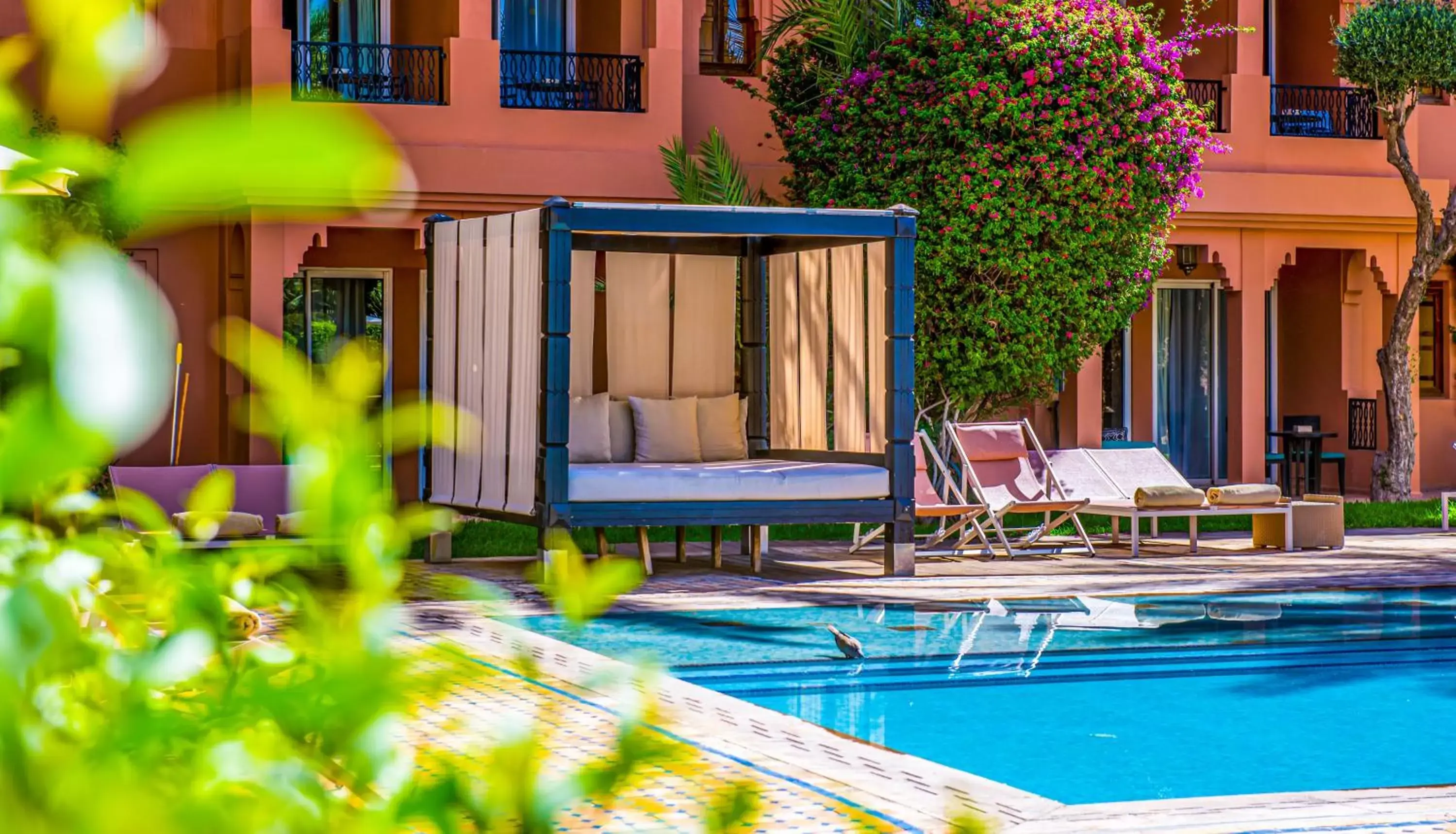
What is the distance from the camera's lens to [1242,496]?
46.4 feet

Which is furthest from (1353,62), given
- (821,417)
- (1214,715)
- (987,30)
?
(1214,715)

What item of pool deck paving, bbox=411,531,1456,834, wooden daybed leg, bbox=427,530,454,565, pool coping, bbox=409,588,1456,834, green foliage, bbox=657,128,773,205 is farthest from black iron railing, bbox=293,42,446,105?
pool coping, bbox=409,588,1456,834

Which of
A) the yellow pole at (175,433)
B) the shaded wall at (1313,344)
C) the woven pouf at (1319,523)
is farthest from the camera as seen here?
the shaded wall at (1313,344)

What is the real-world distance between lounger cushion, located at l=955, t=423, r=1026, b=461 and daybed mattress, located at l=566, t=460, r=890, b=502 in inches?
77.6

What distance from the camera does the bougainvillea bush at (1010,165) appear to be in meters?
15.2

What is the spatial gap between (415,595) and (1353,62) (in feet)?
42.3

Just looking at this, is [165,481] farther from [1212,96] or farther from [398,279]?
[1212,96]

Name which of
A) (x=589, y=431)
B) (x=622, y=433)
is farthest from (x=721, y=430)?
(x=589, y=431)

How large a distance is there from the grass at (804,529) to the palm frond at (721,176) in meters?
2.92

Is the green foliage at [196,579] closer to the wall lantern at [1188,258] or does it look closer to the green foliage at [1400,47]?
the green foliage at [1400,47]

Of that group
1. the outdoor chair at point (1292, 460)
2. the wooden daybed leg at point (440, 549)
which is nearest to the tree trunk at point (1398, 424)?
the outdoor chair at point (1292, 460)

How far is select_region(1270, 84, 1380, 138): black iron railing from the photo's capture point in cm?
1942

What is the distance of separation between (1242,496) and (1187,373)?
23.7 feet

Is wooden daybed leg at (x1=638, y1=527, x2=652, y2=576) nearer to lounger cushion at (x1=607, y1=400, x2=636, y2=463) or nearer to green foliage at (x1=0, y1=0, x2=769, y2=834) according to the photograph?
lounger cushion at (x1=607, y1=400, x2=636, y2=463)
